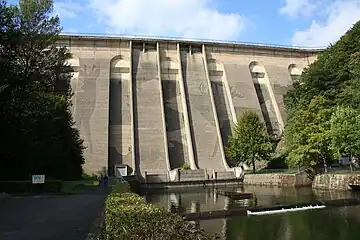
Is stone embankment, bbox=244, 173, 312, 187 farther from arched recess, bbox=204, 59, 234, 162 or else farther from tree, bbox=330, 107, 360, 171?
arched recess, bbox=204, 59, 234, 162

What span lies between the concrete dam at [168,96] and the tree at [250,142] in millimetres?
2886

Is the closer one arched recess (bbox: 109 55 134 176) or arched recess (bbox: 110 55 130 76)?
arched recess (bbox: 109 55 134 176)

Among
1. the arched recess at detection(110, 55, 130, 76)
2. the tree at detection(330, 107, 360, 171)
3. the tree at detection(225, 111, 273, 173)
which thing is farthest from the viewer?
the arched recess at detection(110, 55, 130, 76)

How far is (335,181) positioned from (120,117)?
32176mm

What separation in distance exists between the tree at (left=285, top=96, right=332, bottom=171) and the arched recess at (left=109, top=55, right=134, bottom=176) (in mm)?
21319

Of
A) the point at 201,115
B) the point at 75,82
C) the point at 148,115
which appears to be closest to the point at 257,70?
the point at 201,115

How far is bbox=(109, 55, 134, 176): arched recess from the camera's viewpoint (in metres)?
48.6

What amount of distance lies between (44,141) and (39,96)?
3075 mm

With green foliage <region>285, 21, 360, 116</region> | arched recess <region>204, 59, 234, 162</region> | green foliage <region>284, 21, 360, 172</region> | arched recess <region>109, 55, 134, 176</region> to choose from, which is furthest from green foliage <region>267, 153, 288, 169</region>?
arched recess <region>109, 55, 134, 176</region>

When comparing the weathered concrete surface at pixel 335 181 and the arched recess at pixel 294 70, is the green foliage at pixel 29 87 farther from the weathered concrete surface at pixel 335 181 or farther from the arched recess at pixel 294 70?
the arched recess at pixel 294 70

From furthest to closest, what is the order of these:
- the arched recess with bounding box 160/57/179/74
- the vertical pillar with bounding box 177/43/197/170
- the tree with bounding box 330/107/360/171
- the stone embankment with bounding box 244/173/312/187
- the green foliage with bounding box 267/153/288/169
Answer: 1. the arched recess with bounding box 160/57/179/74
2. the vertical pillar with bounding box 177/43/197/170
3. the green foliage with bounding box 267/153/288/169
4. the stone embankment with bounding box 244/173/312/187
5. the tree with bounding box 330/107/360/171

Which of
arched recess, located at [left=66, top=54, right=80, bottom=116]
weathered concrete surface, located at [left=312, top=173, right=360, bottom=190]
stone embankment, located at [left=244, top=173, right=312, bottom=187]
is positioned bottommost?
weathered concrete surface, located at [left=312, top=173, right=360, bottom=190]

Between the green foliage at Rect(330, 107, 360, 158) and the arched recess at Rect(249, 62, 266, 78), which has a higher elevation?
the arched recess at Rect(249, 62, 266, 78)

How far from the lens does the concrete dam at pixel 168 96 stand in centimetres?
4862
